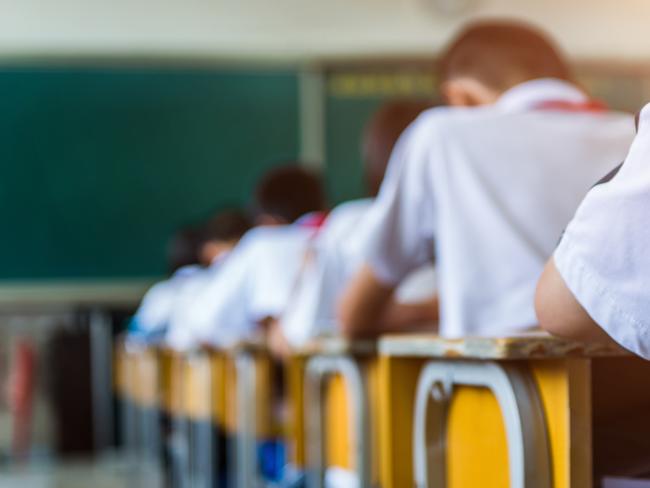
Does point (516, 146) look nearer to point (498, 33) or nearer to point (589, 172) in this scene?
point (589, 172)

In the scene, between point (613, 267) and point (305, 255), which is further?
point (305, 255)

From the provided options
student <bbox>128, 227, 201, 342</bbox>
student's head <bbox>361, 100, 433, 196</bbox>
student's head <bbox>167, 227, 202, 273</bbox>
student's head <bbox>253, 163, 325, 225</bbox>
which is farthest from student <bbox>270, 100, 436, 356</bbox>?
student's head <bbox>167, 227, 202, 273</bbox>

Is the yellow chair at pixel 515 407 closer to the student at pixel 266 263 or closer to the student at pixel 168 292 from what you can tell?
the student at pixel 266 263

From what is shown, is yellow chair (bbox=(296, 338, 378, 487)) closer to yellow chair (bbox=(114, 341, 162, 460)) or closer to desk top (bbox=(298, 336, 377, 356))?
desk top (bbox=(298, 336, 377, 356))

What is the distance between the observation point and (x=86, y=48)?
753cm

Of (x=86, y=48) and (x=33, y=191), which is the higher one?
(x=86, y=48)

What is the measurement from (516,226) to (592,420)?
2.54 ft

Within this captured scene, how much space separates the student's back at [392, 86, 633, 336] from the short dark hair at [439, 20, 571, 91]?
19 cm

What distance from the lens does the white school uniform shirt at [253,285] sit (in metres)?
3.54

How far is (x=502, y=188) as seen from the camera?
1877mm

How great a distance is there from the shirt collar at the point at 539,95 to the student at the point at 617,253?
103 cm

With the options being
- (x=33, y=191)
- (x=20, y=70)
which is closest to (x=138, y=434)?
(x=33, y=191)

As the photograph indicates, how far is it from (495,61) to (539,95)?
6.5 inches

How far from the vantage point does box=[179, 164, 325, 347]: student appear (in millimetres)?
3557
